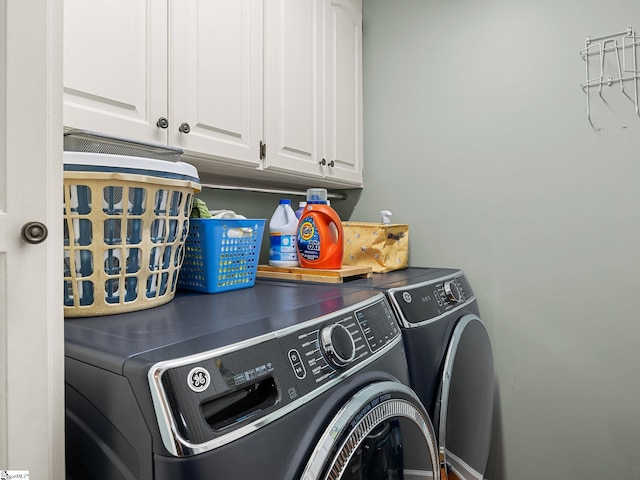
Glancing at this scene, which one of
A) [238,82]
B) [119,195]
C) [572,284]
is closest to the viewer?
[119,195]

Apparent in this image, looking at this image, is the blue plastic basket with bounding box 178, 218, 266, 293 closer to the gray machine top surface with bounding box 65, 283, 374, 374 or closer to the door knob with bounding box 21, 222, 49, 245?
the gray machine top surface with bounding box 65, 283, 374, 374

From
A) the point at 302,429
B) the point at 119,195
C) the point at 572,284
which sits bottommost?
the point at 302,429

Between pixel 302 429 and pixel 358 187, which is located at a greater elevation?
pixel 358 187

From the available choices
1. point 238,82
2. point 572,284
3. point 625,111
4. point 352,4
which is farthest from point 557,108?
point 238,82

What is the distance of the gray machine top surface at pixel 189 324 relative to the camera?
25.7 inches

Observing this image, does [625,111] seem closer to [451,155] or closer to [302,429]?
[451,155]

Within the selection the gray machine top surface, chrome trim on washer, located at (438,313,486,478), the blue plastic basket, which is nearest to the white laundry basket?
the gray machine top surface

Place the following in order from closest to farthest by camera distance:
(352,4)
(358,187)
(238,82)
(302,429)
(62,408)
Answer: (62,408) → (302,429) → (238,82) → (352,4) → (358,187)

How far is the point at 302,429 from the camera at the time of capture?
2.27 ft

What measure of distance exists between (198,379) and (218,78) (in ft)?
3.45

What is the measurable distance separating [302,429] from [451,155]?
1.62m

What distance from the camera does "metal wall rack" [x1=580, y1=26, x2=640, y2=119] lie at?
5.27 ft

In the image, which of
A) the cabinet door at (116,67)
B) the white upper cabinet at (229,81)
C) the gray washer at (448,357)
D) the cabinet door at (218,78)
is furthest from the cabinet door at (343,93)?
the cabinet door at (116,67)

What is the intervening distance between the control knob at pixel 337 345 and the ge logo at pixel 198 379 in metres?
0.27
